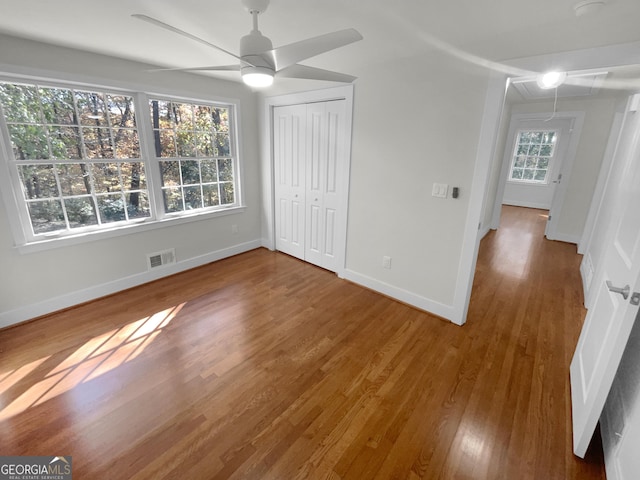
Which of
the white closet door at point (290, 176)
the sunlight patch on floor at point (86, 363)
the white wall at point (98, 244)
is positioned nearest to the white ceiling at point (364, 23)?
the white wall at point (98, 244)

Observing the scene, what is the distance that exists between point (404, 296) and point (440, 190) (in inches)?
44.7

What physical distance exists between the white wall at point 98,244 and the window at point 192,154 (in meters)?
0.21

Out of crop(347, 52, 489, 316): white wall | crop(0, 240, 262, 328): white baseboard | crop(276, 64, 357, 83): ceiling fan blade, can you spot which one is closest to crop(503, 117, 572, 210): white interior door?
crop(347, 52, 489, 316): white wall

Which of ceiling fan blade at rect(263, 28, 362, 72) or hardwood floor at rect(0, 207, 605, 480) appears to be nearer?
ceiling fan blade at rect(263, 28, 362, 72)

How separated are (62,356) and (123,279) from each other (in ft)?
3.46

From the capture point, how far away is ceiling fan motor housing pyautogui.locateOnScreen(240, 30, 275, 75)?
1457mm

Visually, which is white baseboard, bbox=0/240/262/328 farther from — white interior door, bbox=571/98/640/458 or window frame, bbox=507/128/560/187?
window frame, bbox=507/128/560/187

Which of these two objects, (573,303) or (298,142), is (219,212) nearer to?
(298,142)

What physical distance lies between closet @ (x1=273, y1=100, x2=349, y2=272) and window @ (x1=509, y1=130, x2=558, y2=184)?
7180 millimetres

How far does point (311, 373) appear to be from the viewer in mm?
2008

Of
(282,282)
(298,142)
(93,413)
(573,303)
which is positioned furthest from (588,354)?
(298,142)

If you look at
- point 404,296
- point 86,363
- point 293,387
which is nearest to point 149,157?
point 86,363

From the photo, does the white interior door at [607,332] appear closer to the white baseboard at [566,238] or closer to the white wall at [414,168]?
the white wall at [414,168]

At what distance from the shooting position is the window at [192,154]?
3.18 m
